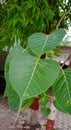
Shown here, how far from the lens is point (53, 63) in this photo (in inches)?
12.5

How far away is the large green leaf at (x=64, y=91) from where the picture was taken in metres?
0.34

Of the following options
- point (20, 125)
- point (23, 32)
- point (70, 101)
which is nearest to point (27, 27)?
point (23, 32)

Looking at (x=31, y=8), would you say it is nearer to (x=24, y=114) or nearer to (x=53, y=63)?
(x=53, y=63)

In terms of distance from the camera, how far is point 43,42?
1.09 feet

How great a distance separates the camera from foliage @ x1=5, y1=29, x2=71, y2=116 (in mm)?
289

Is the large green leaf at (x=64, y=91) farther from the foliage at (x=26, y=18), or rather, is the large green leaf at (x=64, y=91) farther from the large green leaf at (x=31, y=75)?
the foliage at (x=26, y=18)

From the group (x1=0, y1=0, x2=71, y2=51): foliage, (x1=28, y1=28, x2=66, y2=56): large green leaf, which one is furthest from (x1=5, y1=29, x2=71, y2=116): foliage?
(x1=0, y1=0, x2=71, y2=51): foliage

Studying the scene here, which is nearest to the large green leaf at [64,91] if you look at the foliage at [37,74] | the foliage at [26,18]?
the foliage at [37,74]

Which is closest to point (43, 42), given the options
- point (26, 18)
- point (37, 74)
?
point (37, 74)

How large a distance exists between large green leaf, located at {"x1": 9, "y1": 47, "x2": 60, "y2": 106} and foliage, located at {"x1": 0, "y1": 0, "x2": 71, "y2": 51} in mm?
1257

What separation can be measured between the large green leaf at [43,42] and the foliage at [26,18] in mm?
1218

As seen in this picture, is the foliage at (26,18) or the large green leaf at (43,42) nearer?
the large green leaf at (43,42)

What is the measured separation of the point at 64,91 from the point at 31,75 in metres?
0.06

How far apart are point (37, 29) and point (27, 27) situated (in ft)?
0.37
